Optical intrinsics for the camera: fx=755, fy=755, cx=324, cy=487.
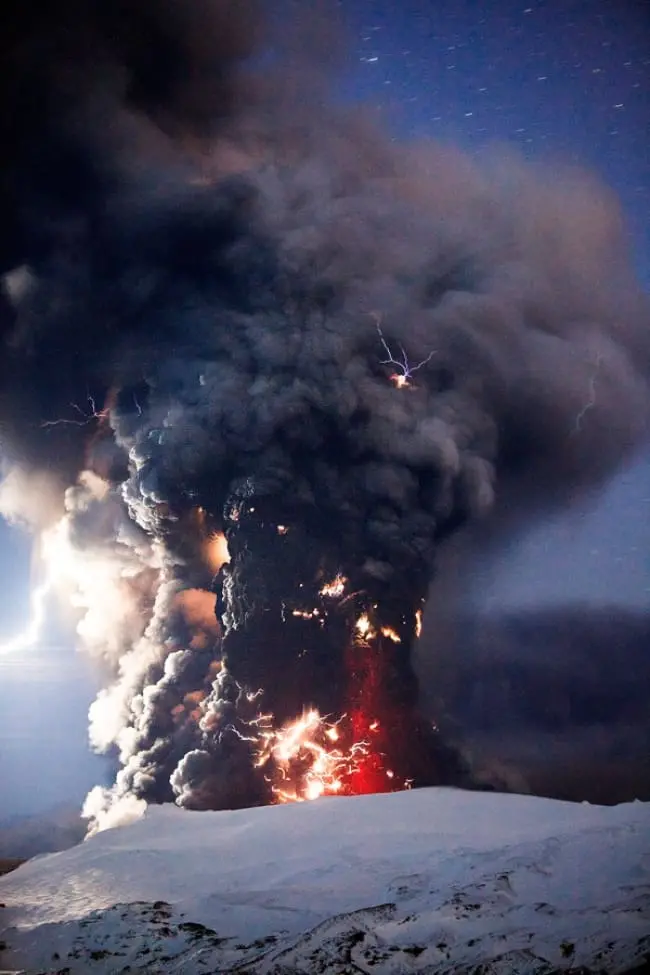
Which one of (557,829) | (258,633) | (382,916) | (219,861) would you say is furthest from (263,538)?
(382,916)

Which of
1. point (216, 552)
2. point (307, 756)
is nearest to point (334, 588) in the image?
point (307, 756)

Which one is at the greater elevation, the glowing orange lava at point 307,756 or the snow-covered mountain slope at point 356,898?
the glowing orange lava at point 307,756

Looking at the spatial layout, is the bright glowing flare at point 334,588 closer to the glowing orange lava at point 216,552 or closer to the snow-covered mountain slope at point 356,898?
the glowing orange lava at point 216,552

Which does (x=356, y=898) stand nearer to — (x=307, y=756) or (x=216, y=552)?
(x=307, y=756)

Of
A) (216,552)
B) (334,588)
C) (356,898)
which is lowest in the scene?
(356,898)

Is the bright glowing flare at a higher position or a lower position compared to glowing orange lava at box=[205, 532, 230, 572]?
lower

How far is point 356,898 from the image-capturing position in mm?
18594

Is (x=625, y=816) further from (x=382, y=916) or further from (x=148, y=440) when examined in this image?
(x=148, y=440)

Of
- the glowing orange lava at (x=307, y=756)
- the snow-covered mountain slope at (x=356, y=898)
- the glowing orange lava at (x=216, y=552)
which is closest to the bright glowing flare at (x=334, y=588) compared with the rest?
the glowing orange lava at (x=307, y=756)

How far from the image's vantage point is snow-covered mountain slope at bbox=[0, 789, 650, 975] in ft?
45.1

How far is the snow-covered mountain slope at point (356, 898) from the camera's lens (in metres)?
13.8

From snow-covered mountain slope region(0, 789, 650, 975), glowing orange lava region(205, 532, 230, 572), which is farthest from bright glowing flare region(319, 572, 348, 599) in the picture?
snow-covered mountain slope region(0, 789, 650, 975)

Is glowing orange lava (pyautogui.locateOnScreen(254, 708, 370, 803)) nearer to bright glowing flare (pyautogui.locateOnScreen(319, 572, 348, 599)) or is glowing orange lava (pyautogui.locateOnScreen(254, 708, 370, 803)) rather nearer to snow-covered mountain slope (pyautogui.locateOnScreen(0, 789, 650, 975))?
bright glowing flare (pyautogui.locateOnScreen(319, 572, 348, 599))

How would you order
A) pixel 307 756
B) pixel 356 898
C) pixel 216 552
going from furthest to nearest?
pixel 216 552 < pixel 307 756 < pixel 356 898
